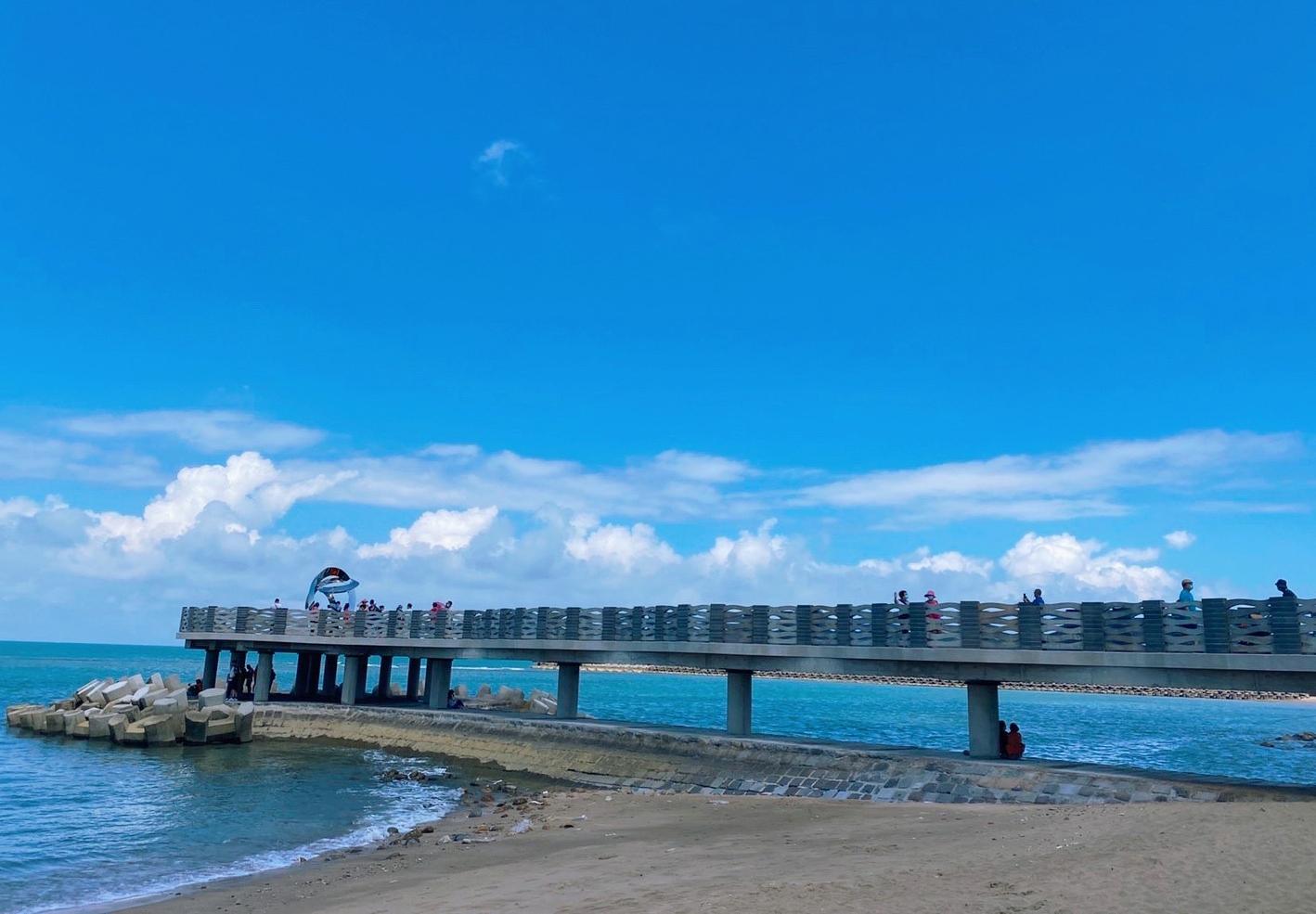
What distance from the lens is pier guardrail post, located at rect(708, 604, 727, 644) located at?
94.5ft

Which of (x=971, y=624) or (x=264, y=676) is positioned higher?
(x=971, y=624)

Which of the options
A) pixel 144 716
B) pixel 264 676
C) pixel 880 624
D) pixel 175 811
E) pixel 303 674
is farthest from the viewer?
pixel 303 674

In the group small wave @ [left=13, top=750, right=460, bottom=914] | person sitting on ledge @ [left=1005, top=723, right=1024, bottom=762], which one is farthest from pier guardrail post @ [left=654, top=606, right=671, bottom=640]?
person sitting on ledge @ [left=1005, top=723, right=1024, bottom=762]

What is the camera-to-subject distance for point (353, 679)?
43.8 m

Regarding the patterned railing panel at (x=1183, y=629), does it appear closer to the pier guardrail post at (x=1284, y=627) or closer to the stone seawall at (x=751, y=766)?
the pier guardrail post at (x=1284, y=627)

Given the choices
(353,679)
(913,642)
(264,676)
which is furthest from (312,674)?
(913,642)

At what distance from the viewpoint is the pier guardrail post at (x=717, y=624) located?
2881 centimetres

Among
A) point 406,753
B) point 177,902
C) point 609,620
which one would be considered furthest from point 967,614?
point 406,753

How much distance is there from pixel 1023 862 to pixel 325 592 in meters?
46.7

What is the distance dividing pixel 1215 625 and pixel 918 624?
6.72 m

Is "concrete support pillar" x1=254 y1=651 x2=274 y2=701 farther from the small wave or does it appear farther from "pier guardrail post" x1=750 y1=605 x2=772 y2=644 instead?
"pier guardrail post" x1=750 y1=605 x2=772 y2=644

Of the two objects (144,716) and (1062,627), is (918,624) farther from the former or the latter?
(144,716)

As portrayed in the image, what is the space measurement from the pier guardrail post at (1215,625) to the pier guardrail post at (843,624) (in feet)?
28.5

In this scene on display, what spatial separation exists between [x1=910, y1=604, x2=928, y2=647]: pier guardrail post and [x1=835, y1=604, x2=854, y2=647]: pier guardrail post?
78.6 inches
